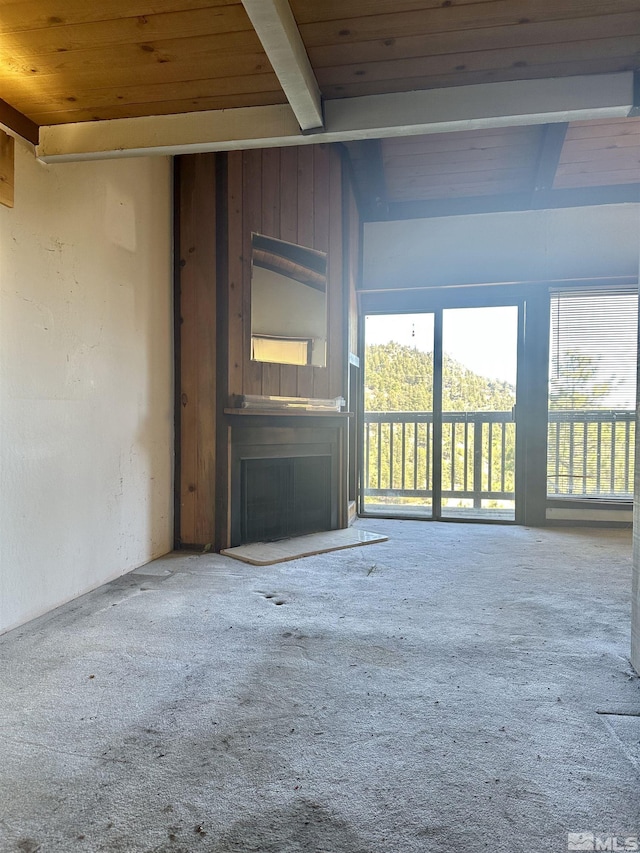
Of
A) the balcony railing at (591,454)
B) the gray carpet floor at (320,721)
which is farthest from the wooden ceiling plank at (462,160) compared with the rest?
the gray carpet floor at (320,721)

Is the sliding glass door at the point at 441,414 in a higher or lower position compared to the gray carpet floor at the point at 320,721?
higher

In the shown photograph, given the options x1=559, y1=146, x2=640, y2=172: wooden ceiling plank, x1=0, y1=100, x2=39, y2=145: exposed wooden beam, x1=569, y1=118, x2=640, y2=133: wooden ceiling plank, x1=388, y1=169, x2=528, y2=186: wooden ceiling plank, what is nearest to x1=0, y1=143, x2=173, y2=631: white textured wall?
x1=0, y1=100, x2=39, y2=145: exposed wooden beam

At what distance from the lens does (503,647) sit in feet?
6.13

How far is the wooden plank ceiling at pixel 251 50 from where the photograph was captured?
1366 mm

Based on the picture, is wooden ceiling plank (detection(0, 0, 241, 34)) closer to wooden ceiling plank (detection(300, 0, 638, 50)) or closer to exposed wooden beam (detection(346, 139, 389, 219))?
wooden ceiling plank (detection(300, 0, 638, 50))

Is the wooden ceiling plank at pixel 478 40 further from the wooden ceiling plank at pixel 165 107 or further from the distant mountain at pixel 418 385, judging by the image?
the distant mountain at pixel 418 385

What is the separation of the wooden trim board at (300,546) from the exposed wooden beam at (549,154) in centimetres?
302

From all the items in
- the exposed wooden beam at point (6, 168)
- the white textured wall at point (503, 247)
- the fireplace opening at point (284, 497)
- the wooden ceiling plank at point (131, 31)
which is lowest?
the fireplace opening at point (284, 497)

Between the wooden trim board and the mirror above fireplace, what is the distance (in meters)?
1.22

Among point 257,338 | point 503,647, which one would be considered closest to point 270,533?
point 257,338

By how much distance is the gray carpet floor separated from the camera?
104 cm

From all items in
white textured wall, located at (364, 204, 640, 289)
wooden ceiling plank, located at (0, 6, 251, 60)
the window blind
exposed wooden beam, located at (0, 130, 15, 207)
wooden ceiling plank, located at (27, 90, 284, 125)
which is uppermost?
white textured wall, located at (364, 204, 640, 289)

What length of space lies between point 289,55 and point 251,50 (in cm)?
17

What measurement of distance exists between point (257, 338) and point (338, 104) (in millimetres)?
1795
